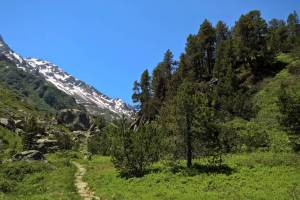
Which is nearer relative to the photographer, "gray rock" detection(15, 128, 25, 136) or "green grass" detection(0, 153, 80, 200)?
"green grass" detection(0, 153, 80, 200)

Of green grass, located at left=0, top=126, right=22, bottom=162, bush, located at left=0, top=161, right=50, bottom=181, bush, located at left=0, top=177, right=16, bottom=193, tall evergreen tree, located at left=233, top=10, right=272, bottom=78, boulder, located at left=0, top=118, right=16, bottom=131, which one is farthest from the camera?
boulder, located at left=0, top=118, right=16, bottom=131

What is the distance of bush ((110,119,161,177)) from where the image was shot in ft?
133

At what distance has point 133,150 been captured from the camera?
4047 cm

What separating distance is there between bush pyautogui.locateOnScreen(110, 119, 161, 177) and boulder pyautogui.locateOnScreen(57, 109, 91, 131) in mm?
124349

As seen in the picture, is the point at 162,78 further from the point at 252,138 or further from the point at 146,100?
the point at 252,138

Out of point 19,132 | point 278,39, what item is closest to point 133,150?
→ point 19,132

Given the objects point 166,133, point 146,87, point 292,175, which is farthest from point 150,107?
point 292,175

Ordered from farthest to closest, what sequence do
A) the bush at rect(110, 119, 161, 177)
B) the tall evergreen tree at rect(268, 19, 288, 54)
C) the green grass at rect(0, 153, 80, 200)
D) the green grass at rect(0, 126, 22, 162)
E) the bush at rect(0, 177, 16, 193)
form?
the tall evergreen tree at rect(268, 19, 288, 54)
the green grass at rect(0, 126, 22, 162)
the bush at rect(110, 119, 161, 177)
the bush at rect(0, 177, 16, 193)
the green grass at rect(0, 153, 80, 200)

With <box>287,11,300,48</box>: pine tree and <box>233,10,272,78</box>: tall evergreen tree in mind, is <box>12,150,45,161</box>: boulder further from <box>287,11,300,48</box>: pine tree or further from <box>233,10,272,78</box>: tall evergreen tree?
<box>287,11,300,48</box>: pine tree

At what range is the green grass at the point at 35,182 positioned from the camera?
31312mm

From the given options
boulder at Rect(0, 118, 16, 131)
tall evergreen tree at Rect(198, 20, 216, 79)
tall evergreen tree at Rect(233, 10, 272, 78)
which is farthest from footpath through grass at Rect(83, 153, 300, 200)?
boulder at Rect(0, 118, 16, 131)

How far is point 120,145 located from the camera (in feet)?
137

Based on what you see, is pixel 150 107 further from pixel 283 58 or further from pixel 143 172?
pixel 143 172

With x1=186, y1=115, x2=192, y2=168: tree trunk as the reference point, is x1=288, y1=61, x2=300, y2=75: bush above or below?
above
